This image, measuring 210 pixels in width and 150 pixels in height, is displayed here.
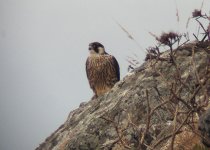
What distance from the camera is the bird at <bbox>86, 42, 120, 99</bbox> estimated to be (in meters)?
11.8

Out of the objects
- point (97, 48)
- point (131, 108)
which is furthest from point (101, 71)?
point (131, 108)

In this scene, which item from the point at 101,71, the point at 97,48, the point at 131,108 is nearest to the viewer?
the point at 131,108

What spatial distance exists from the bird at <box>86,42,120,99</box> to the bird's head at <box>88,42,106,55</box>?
0.07m

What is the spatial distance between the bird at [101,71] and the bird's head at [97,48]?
7cm

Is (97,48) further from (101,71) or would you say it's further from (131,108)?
(131,108)

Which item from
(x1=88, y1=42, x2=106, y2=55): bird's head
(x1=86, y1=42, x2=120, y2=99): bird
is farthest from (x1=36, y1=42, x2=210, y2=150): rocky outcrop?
(x1=88, y1=42, x2=106, y2=55): bird's head

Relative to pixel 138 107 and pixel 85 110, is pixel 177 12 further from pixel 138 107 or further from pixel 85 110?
pixel 85 110

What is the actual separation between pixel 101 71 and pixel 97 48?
71 cm

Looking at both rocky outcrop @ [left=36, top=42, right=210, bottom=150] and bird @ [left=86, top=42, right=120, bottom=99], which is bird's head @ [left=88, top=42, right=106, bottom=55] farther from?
rocky outcrop @ [left=36, top=42, right=210, bottom=150]

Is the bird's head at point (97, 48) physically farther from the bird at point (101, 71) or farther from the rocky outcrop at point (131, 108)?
the rocky outcrop at point (131, 108)

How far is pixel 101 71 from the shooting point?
11.8 m

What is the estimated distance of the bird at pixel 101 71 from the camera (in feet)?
38.7

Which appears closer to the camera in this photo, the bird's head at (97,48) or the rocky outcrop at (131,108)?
the rocky outcrop at (131,108)

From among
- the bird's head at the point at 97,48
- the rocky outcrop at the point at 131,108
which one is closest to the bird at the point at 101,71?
the bird's head at the point at 97,48
